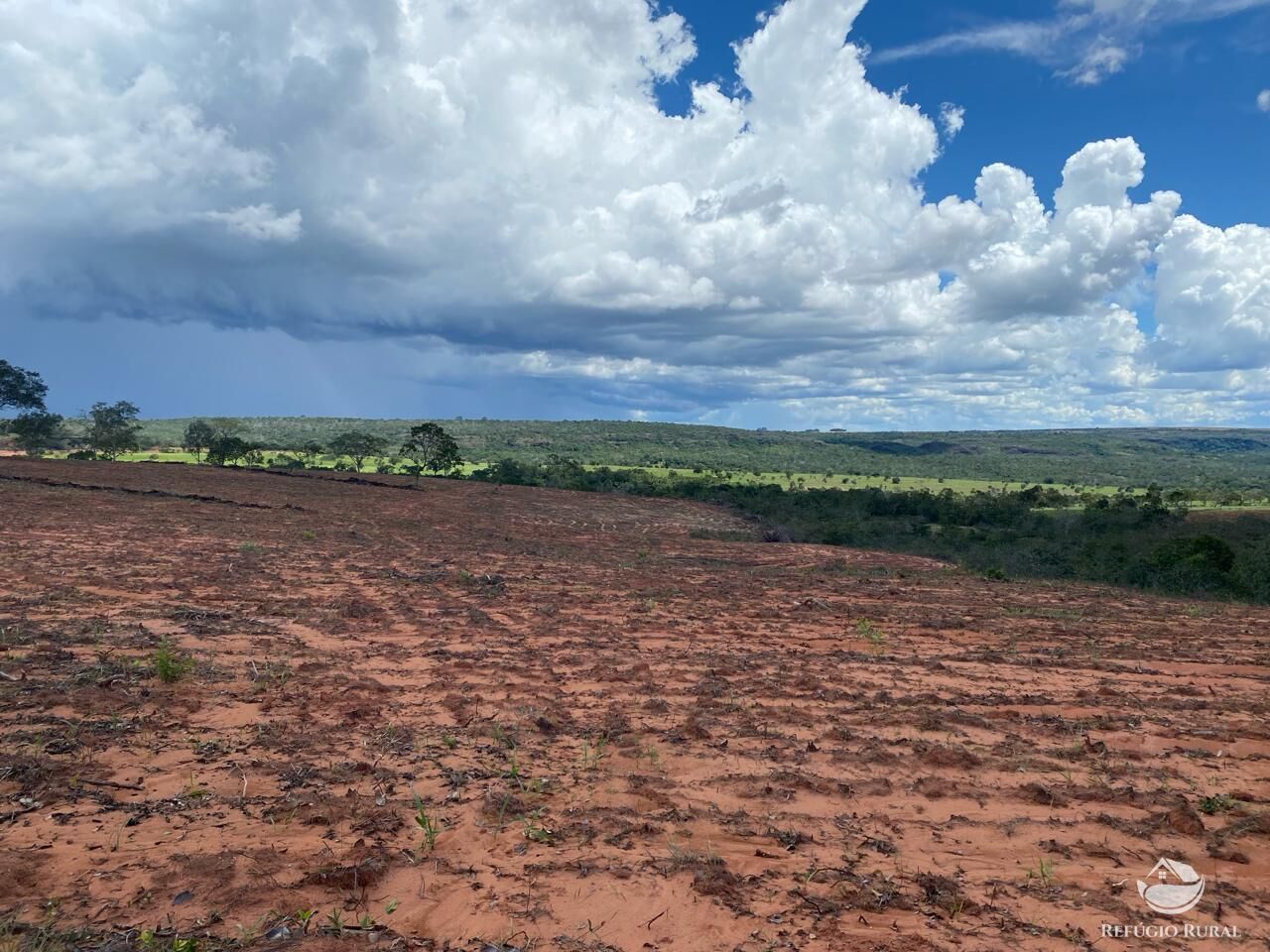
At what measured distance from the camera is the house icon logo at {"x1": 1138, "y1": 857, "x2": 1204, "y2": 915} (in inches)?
195

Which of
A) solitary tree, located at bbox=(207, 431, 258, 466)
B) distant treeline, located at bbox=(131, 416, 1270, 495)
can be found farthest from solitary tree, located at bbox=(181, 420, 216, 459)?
distant treeline, located at bbox=(131, 416, 1270, 495)

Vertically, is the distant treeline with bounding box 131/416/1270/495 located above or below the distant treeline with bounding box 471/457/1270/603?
above

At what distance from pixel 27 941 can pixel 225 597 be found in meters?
10.5

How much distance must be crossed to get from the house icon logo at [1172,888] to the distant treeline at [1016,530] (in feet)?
69.2

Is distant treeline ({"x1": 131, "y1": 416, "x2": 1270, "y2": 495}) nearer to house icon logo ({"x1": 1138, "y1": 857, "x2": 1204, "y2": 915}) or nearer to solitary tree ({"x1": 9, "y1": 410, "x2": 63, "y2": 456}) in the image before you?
solitary tree ({"x1": 9, "y1": 410, "x2": 63, "y2": 456})

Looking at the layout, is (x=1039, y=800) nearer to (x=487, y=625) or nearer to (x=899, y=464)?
(x=487, y=625)

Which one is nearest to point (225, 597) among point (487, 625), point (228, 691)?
point (487, 625)

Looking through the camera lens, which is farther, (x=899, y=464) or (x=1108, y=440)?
(x=1108, y=440)

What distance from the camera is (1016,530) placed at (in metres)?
42.3

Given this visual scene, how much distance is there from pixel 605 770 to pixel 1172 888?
4.32m


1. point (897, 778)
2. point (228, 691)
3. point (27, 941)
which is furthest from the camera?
point (228, 691)

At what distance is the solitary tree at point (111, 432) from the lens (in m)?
64.2

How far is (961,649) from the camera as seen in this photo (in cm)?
1291

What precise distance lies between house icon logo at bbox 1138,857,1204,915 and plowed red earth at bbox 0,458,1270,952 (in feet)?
0.28
